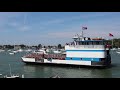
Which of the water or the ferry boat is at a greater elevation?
the ferry boat

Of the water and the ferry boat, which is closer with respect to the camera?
the water

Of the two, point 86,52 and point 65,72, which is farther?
point 86,52

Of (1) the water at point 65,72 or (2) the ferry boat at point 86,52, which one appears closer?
(1) the water at point 65,72

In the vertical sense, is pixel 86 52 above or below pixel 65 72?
above

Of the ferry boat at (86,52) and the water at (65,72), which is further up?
the ferry boat at (86,52)
